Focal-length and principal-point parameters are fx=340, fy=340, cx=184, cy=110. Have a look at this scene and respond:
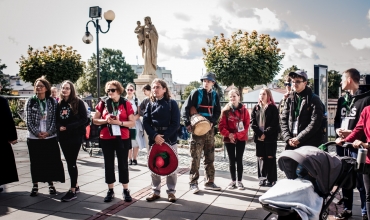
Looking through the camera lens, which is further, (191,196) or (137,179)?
(137,179)

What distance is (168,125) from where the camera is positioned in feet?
18.8

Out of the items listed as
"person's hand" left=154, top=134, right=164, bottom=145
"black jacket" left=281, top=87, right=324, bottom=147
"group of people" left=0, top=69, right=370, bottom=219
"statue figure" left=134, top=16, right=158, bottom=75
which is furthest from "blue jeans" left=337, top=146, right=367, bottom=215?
"statue figure" left=134, top=16, right=158, bottom=75

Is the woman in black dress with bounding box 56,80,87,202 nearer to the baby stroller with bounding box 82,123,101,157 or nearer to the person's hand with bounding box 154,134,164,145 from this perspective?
the person's hand with bounding box 154,134,164,145

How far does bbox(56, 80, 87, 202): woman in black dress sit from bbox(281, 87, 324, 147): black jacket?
356 centimetres

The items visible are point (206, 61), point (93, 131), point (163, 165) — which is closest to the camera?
point (163, 165)

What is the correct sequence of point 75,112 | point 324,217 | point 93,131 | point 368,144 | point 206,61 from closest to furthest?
point 324,217
point 368,144
point 75,112
point 93,131
point 206,61

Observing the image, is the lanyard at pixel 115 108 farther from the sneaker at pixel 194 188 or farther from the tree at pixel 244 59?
the tree at pixel 244 59

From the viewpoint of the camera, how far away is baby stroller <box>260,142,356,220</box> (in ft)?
11.1

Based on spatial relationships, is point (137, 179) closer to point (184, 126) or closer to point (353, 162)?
point (184, 126)

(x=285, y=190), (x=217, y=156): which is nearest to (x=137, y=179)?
(x=217, y=156)

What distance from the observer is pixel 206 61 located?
19.8m

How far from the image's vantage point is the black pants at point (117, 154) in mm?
5688

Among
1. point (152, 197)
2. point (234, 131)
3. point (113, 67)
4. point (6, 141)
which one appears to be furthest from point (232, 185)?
point (113, 67)

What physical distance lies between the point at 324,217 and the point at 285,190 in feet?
2.16
